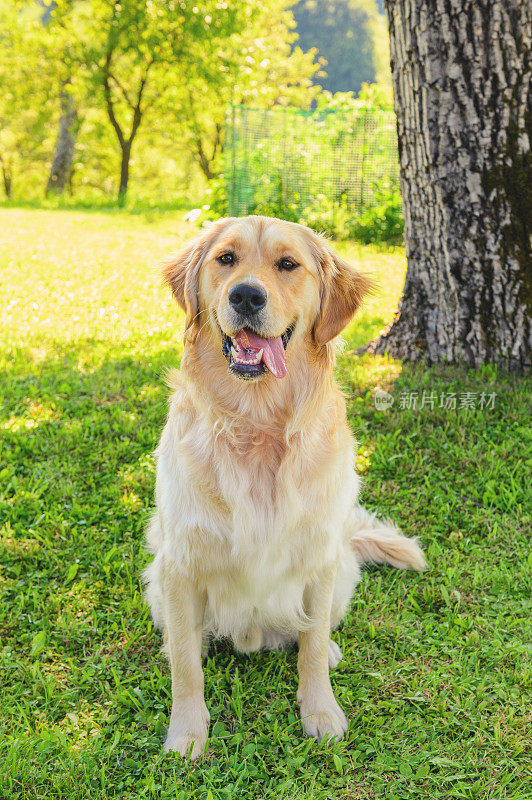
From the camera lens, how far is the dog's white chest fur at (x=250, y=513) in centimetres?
214

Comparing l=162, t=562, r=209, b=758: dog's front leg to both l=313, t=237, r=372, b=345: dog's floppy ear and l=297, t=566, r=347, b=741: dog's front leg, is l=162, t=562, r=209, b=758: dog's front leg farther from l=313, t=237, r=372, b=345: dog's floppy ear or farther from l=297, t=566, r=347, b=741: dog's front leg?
l=313, t=237, r=372, b=345: dog's floppy ear

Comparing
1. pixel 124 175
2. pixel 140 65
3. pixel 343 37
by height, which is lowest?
pixel 124 175

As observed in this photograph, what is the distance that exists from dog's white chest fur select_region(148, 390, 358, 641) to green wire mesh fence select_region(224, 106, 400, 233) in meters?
7.79

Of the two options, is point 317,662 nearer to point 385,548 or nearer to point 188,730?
point 188,730

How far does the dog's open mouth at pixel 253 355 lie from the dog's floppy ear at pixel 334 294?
23 centimetres

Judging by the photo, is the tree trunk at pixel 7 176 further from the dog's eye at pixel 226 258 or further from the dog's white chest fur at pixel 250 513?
the dog's white chest fur at pixel 250 513

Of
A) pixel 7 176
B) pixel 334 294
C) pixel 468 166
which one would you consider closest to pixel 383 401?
pixel 468 166

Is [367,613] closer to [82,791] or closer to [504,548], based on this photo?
[504,548]

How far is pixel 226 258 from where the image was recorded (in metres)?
2.32

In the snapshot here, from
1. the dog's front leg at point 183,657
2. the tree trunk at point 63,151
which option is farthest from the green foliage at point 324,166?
the tree trunk at point 63,151

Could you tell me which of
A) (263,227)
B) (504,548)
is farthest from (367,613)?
(263,227)

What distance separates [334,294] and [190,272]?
568 mm

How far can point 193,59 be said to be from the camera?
20.4 m

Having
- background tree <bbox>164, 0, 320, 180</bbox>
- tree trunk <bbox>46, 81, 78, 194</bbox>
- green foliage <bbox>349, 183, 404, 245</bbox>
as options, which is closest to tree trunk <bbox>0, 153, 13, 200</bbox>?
background tree <bbox>164, 0, 320, 180</bbox>
